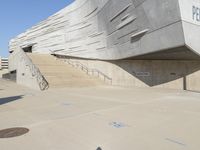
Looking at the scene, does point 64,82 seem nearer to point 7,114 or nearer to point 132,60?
point 132,60

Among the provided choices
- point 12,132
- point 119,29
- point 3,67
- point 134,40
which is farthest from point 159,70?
point 3,67

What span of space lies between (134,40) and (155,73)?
12.3 ft

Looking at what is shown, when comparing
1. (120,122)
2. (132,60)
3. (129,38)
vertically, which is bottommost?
(120,122)

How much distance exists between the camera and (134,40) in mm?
19109

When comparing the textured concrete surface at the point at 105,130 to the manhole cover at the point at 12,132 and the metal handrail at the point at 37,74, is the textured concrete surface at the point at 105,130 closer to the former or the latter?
the manhole cover at the point at 12,132

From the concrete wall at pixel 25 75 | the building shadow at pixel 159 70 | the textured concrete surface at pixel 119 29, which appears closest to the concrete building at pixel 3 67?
the textured concrete surface at pixel 119 29

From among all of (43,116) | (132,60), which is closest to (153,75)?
(132,60)

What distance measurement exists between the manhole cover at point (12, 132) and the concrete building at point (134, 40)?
11.6 m

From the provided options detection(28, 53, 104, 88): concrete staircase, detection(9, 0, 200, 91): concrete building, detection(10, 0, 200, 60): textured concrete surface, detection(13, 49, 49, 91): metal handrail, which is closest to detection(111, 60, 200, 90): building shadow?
detection(9, 0, 200, 91): concrete building

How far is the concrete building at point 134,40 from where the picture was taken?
14.8 metres

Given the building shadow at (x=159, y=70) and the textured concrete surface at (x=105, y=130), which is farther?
the building shadow at (x=159, y=70)

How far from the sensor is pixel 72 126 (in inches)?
236

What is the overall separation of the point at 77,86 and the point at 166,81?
25.4ft

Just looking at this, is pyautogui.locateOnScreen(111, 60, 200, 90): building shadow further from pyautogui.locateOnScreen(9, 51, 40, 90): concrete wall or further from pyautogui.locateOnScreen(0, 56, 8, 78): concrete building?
pyautogui.locateOnScreen(0, 56, 8, 78): concrete building
